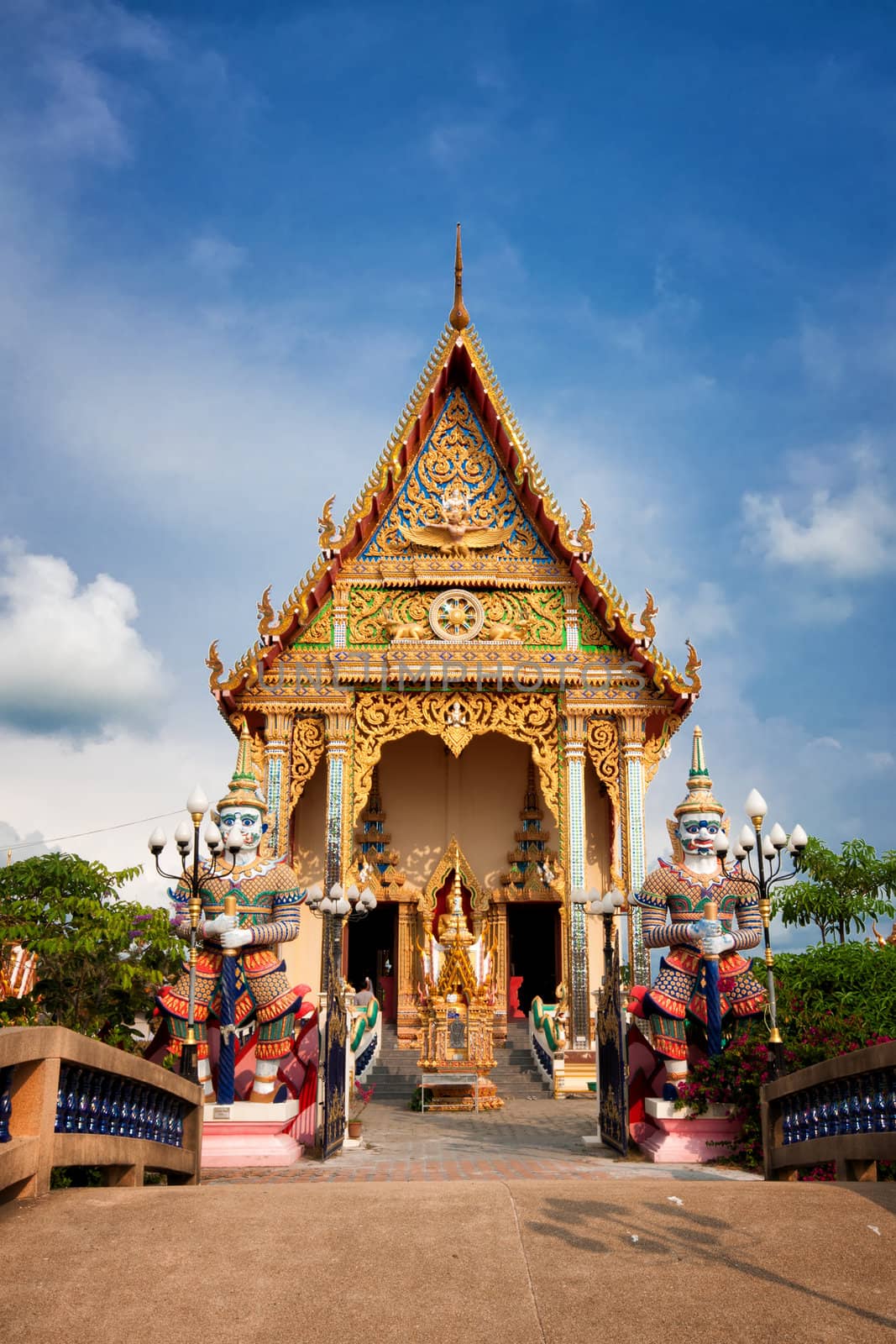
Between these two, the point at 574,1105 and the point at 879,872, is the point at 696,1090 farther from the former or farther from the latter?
the point at 879,872

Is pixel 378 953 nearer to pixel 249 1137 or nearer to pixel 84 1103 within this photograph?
pixel 249 1137

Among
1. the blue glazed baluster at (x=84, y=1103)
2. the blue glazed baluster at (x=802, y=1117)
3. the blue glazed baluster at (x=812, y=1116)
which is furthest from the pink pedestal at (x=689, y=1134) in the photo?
the blue glazed baluster at (x=84, y=1103)

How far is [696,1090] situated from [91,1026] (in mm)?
5748

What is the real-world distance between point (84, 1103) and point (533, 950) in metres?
14.2

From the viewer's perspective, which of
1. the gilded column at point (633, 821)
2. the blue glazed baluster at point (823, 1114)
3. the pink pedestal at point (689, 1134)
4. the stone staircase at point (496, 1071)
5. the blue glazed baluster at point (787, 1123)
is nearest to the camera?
the blue glazed baluster at point (823, 1114)

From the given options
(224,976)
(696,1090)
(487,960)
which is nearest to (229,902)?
(224,976)

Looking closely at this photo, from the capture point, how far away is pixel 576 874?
1498 centimetres

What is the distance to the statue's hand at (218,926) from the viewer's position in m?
9.23

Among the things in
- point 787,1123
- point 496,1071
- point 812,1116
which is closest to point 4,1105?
point 812,1116

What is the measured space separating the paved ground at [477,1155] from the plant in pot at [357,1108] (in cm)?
14

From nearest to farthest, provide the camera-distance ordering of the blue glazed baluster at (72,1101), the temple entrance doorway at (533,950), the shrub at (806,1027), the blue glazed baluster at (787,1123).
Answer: the blue glazed baluster at (72,1101) < the blue glazed baluster at (787,1123) < the shrub at (806,1027) < the temple entrance doorway at (533,950)

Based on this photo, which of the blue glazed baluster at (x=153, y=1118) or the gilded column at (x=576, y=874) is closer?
the blue glazed baluster at (x=153, y=1118)

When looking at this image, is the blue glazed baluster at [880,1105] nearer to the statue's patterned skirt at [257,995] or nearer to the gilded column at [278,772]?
the statue's patterned skirt at [257,995]

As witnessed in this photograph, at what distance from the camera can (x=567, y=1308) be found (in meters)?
3.43
